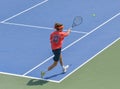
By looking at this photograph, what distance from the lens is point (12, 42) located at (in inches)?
561

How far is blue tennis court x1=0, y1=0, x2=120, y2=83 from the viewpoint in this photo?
12.4 m

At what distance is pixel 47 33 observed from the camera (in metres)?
14.8

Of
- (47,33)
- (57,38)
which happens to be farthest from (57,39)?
(47,33)

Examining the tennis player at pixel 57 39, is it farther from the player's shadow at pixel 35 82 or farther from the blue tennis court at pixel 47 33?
the blue tennis court at pixel 47 33

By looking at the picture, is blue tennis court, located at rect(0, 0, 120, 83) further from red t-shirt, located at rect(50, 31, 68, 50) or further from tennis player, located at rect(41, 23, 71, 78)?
red t-shirt, located at rect(50, 31, 68, 50)

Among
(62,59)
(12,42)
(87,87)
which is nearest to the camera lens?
(87,87)

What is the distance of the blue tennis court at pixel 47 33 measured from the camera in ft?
40.8

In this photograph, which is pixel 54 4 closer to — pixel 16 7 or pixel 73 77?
pixel 16 7

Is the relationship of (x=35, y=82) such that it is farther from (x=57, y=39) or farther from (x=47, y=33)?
(x=47, y=33)

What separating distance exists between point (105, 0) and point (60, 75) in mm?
6927

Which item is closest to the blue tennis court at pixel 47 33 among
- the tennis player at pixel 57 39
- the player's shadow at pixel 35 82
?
the player's shadow at pixel 35 82

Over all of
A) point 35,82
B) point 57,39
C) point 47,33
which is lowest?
point 47,33

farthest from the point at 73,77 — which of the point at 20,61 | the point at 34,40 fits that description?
the point at 34,40

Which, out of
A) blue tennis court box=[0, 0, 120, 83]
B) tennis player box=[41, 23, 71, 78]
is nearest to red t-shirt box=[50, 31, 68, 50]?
tennis player box=[41, 23, 71, 78]
